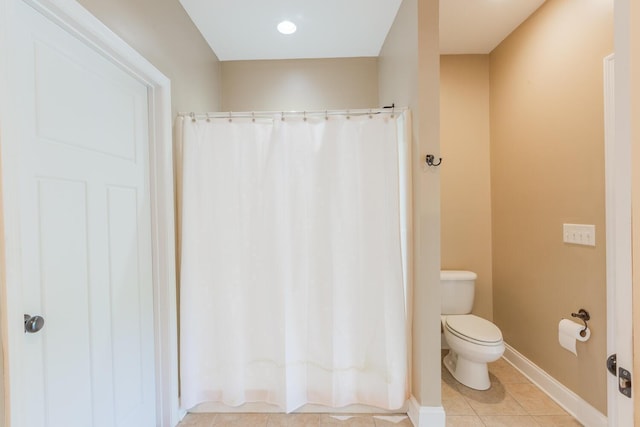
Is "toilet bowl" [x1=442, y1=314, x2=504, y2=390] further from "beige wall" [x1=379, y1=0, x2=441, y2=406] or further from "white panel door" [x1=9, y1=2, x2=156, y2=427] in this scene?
"white panel door" [x1=9, y1=2, x2=156, y2=427]

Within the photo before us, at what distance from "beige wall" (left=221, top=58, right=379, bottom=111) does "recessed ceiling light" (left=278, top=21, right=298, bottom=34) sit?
43 centimetres

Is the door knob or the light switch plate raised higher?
the light switch plate

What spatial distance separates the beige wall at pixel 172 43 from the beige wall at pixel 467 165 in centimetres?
206

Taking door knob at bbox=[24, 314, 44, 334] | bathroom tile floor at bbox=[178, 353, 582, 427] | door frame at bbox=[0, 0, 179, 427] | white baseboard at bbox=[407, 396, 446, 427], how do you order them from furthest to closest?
bathroom tile floor at bbox=[178, 353, 582, 427]
white baseboard at bbox=[407, 396, 446, 427]
door knob at bbox=[24, 314, 44, 334]
door frame at bbox=[0, 0, 179, 427]

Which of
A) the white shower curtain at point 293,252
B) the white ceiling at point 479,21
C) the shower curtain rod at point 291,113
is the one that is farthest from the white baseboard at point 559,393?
the white ceiling at point 479,21

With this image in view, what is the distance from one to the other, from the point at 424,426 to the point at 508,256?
1.51 meters

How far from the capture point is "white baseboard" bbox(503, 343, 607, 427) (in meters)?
1.61

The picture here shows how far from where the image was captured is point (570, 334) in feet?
5.54

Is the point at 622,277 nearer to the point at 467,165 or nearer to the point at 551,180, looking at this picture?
the point at 551,180

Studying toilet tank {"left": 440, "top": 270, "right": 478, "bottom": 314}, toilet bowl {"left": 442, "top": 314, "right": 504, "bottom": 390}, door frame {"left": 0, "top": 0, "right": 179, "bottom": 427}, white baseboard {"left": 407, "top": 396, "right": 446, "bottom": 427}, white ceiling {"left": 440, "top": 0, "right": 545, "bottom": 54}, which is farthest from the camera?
toilet tank {"left": 440, "top": 270, "right": 478, "bottom": 314}

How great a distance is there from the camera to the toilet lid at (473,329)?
189cm

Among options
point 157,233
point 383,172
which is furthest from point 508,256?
point 157,233

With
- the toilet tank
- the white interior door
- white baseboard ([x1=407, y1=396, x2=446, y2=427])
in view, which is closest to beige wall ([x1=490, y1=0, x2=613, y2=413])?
the toilet tank

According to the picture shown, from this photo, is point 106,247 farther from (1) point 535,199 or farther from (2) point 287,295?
(1) point 535,199
